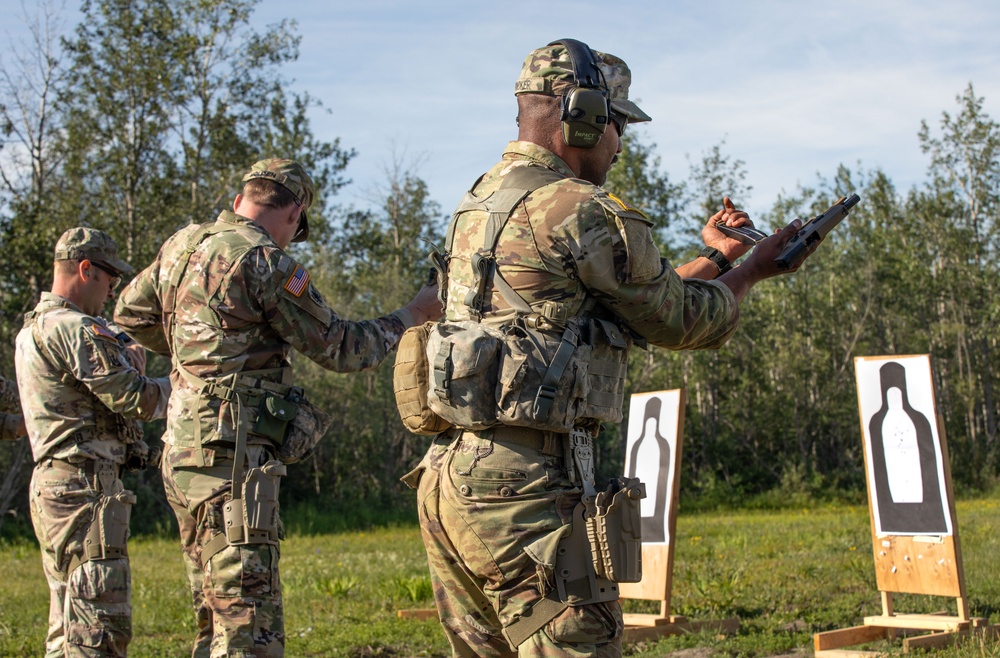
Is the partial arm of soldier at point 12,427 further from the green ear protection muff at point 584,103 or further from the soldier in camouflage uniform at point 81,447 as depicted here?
the green ear protection muff at point 584,103

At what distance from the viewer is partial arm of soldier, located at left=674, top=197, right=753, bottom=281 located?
393 centimetres

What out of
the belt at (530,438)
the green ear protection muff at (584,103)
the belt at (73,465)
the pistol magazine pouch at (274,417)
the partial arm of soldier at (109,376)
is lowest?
the belt at (530,438)

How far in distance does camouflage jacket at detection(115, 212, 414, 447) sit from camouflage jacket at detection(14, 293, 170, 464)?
85 cm

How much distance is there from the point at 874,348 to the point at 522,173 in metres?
37.3

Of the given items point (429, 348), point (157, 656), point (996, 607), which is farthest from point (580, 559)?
point (996, 607)

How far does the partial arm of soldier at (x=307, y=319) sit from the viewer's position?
4465mm

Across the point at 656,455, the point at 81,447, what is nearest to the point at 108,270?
the point at 81,447

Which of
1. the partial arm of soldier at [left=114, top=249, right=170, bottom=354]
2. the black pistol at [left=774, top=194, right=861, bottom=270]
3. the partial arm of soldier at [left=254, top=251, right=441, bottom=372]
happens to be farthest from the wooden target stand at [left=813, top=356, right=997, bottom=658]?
the partial arm of soldier at [left=114, top=249, right=170, bottom=354]

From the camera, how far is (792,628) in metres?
7.77

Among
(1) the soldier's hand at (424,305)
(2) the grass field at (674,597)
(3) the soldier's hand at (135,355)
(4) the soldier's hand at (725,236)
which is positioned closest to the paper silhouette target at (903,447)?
(2) the grass field at (674,597)

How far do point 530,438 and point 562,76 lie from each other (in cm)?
122

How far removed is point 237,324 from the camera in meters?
4.50

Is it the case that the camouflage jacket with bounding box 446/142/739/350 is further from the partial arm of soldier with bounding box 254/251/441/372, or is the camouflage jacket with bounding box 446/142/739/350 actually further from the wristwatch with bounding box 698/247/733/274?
the partial arm of soldier with bounding box 254/251/441/372

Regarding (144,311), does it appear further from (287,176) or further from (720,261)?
(720,261)
